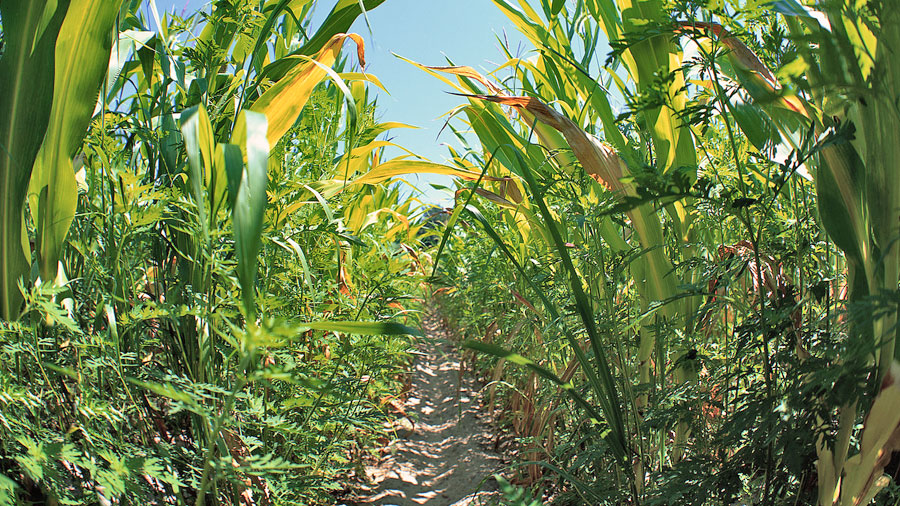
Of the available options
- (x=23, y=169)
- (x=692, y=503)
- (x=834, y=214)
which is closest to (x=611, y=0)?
(x=834, y=214)

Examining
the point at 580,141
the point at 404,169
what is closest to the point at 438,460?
the point at 404,169

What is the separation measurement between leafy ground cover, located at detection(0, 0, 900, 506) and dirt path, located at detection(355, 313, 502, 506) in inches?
16.1

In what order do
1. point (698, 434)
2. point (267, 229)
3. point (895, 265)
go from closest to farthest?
point (895, 265), point (698, 434), point (267, 229)

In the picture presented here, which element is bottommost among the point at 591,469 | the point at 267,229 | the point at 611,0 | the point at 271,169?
the point at 591,469

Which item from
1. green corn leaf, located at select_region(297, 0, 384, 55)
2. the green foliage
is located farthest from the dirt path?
green corn leaf, located at select_region(297, 0, 384, 55)

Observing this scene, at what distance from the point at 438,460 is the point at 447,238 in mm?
1521

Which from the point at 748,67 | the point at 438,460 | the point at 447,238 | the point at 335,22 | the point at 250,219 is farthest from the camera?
the point at 438,460

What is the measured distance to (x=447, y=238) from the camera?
840mm

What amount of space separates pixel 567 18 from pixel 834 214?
2.73 feet

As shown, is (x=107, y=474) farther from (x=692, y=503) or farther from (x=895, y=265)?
(x=895, y=265)

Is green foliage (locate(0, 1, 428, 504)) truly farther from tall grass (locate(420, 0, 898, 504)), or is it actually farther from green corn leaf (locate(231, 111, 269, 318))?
tall grass (locate(420, 0, 898, 504))

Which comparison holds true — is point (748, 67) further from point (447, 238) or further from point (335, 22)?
point (335, 22)

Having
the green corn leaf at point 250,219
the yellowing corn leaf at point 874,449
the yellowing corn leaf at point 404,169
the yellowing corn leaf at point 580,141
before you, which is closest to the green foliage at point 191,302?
the green corn leaf at point 250,219

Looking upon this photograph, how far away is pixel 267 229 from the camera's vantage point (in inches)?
38.4
